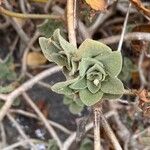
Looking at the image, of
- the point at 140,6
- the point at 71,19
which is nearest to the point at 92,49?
the point at 71,19

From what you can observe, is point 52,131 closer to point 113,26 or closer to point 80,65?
point 113,26

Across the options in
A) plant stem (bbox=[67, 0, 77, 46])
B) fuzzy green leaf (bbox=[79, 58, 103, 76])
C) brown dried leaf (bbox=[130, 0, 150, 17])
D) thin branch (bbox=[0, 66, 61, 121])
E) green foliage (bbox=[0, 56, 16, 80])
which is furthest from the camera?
green foliage (bbox=[0, 56, 16, 80])

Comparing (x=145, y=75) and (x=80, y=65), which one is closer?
(x=80, y=65)

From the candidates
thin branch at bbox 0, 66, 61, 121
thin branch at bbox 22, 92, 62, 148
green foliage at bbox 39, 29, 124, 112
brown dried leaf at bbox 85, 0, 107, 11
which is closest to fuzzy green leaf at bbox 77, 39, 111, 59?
green foliage at bbox 39, 29, 124, 112

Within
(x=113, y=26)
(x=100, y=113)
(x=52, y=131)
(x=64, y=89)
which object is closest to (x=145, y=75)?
(x=113, y=26)

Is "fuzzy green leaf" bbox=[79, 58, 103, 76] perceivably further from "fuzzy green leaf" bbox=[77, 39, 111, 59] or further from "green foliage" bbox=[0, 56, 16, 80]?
"green foliage" bbox=[0, 56, 16, 80]

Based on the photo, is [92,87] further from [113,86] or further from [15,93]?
[15,93]
